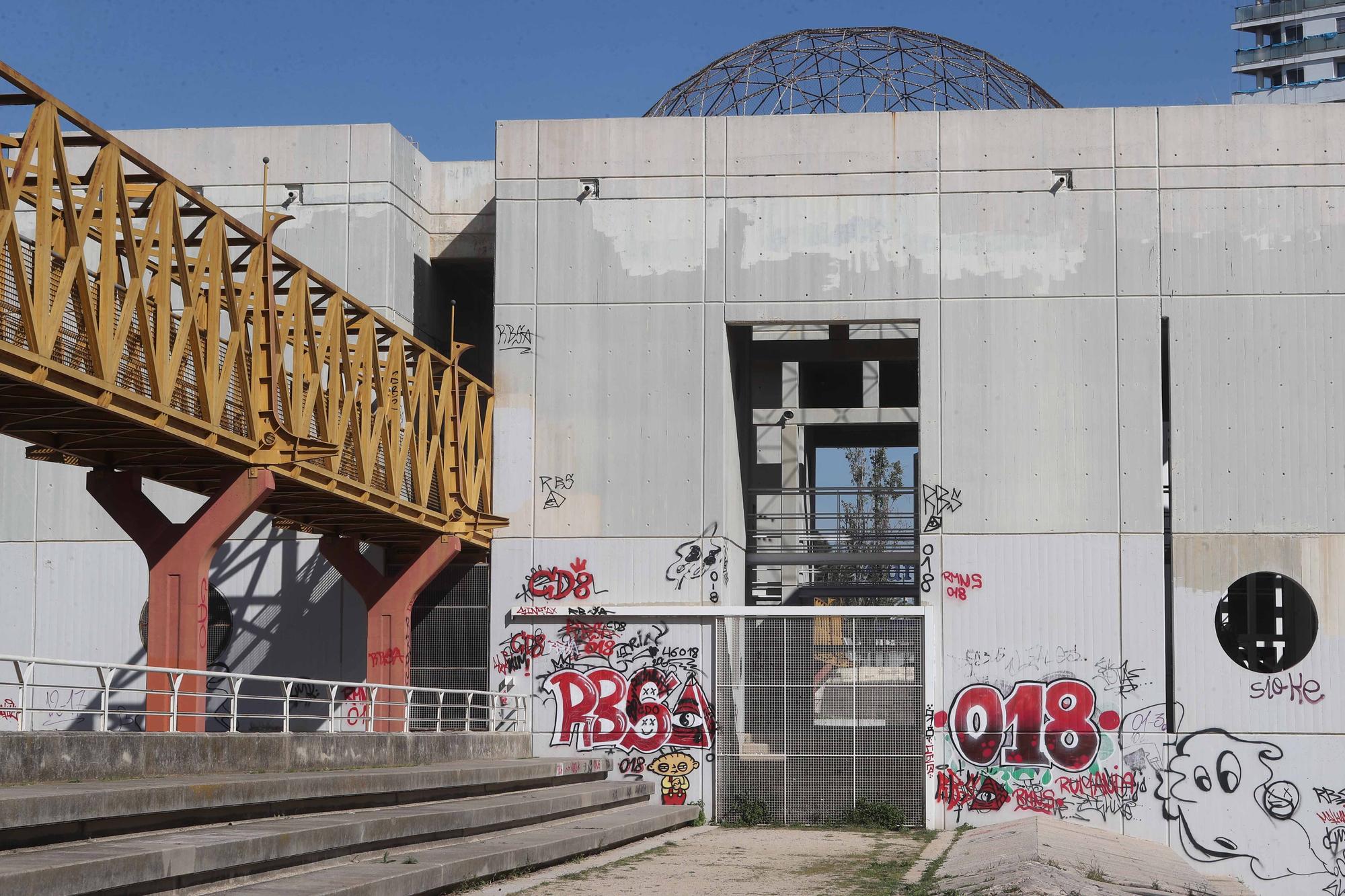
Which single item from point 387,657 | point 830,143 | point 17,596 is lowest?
point 387,657

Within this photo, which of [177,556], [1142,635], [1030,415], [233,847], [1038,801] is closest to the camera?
[233,847]

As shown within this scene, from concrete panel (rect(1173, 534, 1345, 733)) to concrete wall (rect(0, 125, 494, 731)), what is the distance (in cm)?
1704

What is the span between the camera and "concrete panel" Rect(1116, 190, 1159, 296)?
106 feet

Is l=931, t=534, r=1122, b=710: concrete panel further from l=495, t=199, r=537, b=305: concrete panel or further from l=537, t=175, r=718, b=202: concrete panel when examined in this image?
l=495, t=199, r=537, b=305: concrete panel

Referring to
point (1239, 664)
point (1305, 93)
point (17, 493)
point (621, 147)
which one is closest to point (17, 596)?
point (17, 493)

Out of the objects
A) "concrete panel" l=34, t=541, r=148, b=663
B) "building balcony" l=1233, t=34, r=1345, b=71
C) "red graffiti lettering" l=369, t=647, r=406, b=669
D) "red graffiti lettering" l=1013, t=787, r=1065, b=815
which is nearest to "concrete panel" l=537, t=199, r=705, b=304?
"red graffiti lettering" l=369, t=647, r=406, b=669

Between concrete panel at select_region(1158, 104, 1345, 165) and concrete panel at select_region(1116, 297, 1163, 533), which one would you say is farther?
concrete panel at select_region(1158, 104, 1345, 165)

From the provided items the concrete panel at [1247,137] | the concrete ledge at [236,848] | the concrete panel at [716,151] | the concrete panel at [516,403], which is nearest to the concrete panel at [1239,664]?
the concrete panel at [1247,137]

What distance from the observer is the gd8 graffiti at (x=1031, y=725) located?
31047 mm

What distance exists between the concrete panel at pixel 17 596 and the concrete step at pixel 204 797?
1338 centimetres

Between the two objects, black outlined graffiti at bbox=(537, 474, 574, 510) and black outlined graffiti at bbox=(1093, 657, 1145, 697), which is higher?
black outlined graffiti at bbox=(537, 474, 574, 510)

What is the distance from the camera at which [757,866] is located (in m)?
23.3

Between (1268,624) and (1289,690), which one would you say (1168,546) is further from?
(1289,690)

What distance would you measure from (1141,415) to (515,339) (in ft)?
43.3
